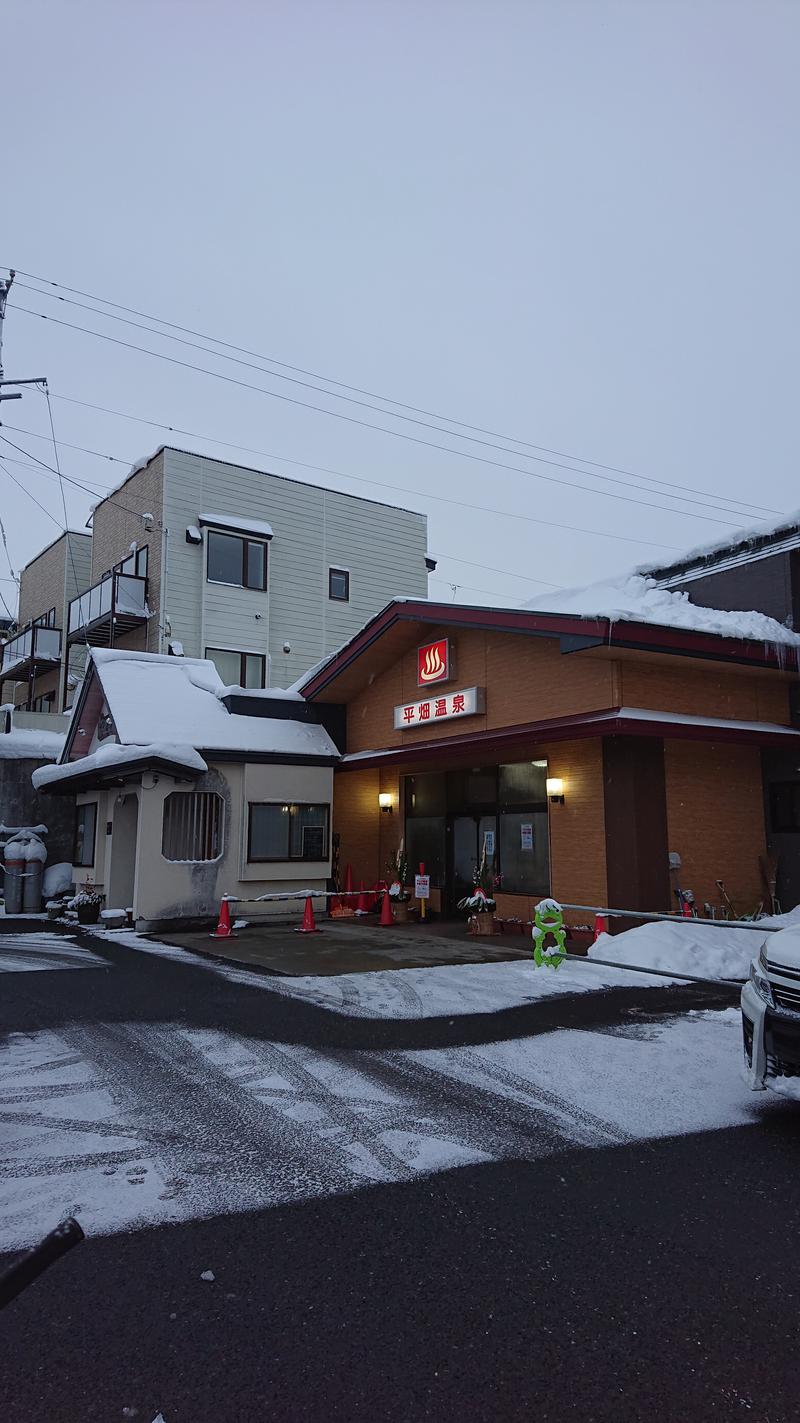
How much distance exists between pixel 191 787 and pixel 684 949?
9.87 m

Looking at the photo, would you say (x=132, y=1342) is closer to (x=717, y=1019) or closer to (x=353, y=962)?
(x=717, y=1019)

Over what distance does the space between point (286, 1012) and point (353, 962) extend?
336 cm

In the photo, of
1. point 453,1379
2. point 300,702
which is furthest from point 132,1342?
point 300,702

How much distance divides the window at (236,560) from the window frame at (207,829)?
9.82m

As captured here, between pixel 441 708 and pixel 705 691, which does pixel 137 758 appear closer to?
pixel 441 708

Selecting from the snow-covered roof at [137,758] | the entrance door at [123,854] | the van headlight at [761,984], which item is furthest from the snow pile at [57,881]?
the van headlight at [761,984]

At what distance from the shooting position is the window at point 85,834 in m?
19.9

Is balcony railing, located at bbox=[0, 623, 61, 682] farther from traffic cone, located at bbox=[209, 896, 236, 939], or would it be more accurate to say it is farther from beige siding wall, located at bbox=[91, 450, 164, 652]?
traffic cone, located at bbox=[209, 896, 236, 939]

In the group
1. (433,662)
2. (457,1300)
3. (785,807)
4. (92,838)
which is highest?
(433,662)

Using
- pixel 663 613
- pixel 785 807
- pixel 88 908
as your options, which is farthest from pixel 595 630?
pixel 88 908

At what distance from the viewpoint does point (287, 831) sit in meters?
18.6

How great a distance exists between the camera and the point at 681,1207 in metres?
4.29

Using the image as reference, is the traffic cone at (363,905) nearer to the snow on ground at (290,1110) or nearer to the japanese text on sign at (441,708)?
the japanese text on sign at (441,708)

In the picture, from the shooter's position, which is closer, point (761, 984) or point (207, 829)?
point (761, 984)
